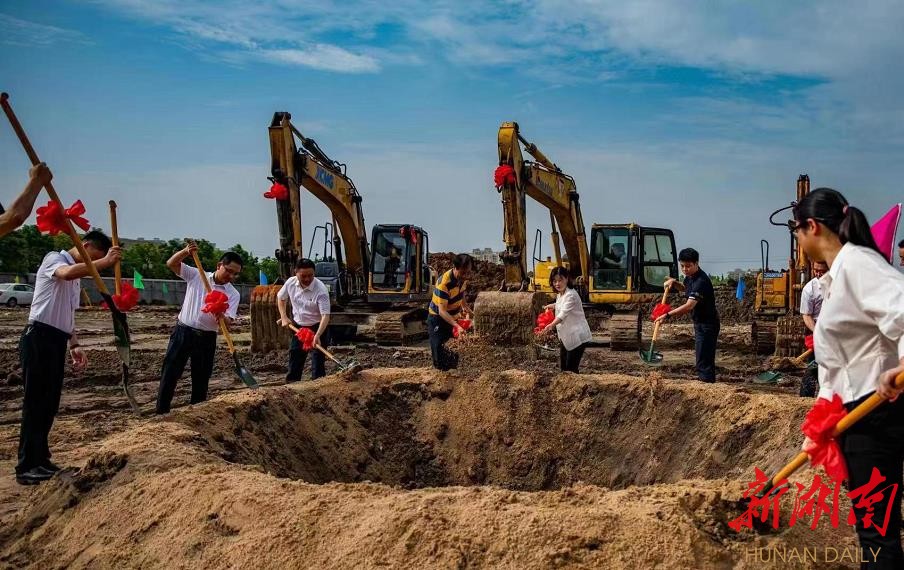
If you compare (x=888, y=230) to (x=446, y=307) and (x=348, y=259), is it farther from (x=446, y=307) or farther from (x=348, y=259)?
(x=348, y=259)

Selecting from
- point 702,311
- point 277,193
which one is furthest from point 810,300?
point 277,193

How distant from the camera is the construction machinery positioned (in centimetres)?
1350

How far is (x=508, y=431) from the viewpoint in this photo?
7.56m

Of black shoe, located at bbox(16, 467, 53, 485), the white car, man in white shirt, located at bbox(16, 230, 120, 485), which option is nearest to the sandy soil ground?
black shoe, located at bbox(16, 467, 53, 485)

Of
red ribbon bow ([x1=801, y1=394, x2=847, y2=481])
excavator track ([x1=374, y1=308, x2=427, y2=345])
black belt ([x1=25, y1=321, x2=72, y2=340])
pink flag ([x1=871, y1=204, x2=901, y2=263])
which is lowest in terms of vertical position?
excavator track ([x1=374, y1=308, x2=427, y2=345])

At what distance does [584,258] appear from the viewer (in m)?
17.3

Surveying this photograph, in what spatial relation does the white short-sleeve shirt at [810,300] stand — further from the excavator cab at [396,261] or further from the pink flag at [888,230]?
the excavator cab at [396,261]

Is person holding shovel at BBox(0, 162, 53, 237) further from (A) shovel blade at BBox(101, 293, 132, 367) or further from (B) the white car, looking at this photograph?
(B) the white car

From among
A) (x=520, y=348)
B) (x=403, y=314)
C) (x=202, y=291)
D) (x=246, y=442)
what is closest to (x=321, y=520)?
(x=246, y=442)

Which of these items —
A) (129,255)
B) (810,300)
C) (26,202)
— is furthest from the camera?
(129,255)

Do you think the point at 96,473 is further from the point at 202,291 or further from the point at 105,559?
the point at 202,291

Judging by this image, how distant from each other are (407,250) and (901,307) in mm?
14629

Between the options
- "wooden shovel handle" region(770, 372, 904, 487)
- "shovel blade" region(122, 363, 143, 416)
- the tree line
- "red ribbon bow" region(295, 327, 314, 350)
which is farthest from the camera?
the tree line

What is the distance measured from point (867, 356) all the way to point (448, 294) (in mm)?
6126
